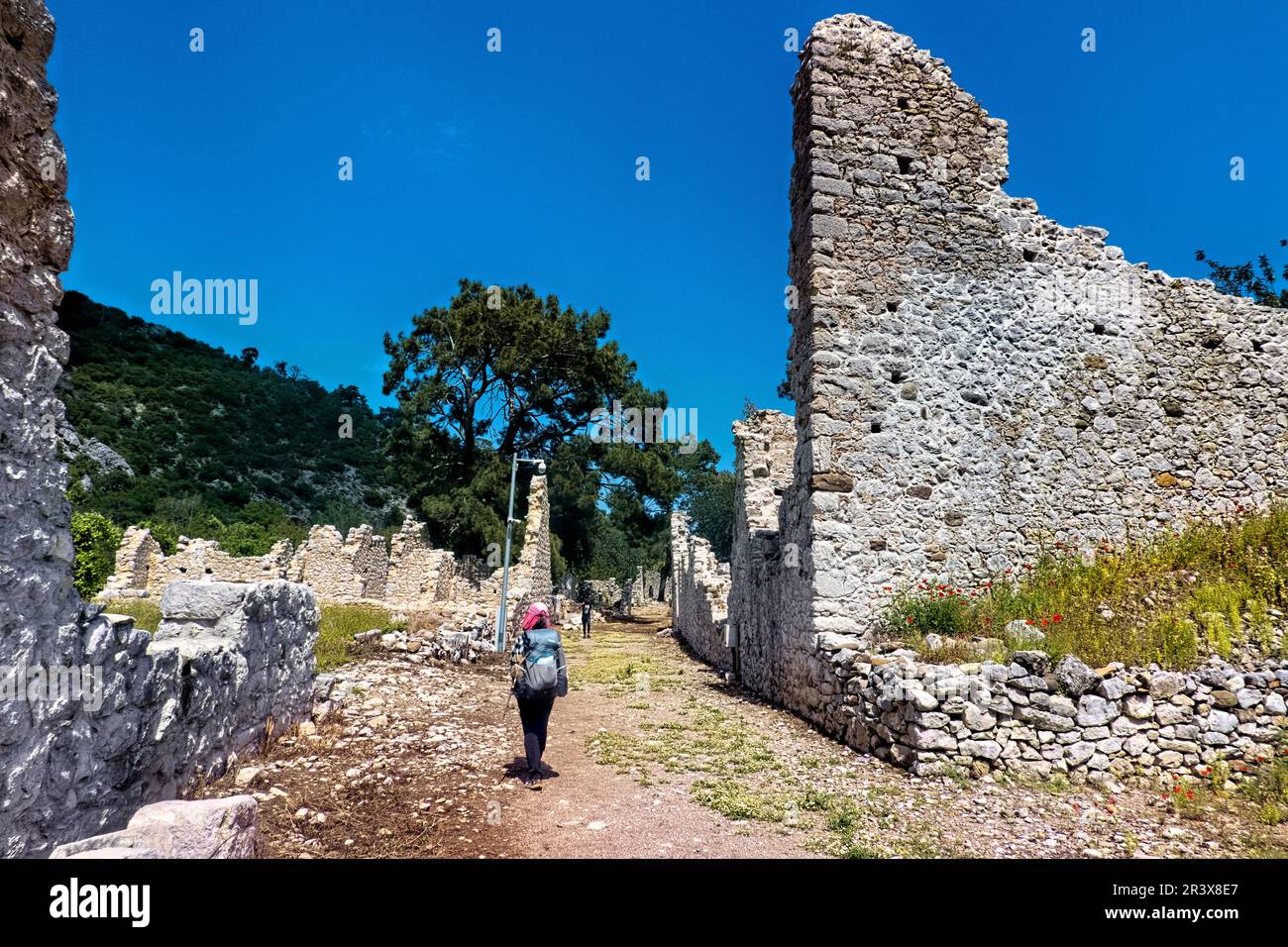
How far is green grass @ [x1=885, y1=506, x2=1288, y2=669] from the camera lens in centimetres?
650

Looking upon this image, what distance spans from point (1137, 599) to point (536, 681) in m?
6.22

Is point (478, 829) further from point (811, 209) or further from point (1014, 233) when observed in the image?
point (1014, 233)

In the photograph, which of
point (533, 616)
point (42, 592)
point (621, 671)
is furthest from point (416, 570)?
point (42, 592)

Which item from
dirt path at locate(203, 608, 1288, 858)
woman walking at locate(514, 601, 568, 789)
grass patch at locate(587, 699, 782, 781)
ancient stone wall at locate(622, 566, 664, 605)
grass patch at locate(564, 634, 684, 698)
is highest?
woman walking at locate(514, 601, 568, 789)

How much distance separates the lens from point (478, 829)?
496 centimetres

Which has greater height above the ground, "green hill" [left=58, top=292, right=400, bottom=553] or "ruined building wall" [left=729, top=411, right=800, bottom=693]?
"green hill" [left=58, top=292, right=400, bottom=553]

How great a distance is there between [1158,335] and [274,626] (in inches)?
436

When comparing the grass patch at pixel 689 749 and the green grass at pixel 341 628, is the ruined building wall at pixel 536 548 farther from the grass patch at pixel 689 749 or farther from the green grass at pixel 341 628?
the grass patch at pixel 689 749

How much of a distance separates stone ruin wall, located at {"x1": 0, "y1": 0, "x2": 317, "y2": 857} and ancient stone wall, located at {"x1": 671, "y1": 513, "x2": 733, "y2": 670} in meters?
10.9

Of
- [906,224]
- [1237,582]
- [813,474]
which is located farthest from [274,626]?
[1237,582]

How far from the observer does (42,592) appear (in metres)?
3.31

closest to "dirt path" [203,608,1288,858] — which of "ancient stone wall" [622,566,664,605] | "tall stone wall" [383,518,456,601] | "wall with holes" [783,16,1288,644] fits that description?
"wall with holes" [783,16,1288,644]

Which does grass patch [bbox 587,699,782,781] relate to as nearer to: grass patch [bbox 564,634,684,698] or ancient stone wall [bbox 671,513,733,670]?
grass patch [bbox 564,634,684,698]

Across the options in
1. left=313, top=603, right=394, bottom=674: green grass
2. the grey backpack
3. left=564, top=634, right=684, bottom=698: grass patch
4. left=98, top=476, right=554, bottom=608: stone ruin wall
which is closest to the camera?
the grey backpack
